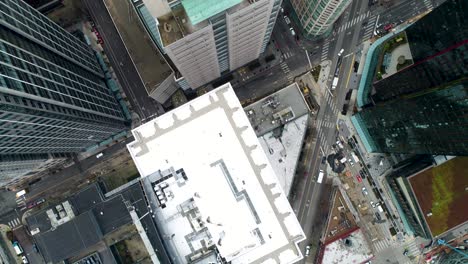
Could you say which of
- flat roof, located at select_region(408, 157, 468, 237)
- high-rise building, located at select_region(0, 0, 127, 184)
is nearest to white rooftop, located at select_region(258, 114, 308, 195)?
flat roof, located at select_region(408, 157, 468, 237)

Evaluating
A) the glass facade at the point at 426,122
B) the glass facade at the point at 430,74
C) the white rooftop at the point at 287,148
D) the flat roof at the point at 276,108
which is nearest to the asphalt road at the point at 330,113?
the white rooftop at the point at 287,148

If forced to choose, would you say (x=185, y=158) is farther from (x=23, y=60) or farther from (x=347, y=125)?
(x=347, y=125)

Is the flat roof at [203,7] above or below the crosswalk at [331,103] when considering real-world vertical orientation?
above

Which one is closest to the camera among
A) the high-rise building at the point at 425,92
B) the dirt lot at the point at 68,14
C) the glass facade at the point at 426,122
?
the glass facade at the point at 426,122

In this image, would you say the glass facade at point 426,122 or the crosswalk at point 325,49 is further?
the crosswalk at point 325,49

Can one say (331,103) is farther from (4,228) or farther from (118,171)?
(4,228)

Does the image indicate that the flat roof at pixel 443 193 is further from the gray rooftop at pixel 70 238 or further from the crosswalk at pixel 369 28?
the gray rooftop at pixel 70 238

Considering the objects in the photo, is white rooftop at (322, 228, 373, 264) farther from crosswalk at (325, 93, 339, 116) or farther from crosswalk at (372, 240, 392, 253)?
crosswalk at (325, 93, 339, 116)

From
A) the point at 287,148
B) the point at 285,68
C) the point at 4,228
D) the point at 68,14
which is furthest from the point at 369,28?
the point at 4,228
